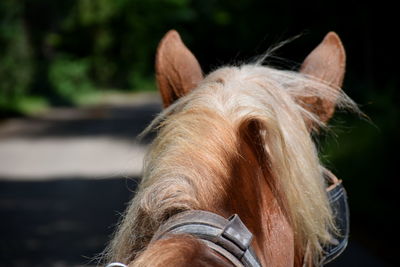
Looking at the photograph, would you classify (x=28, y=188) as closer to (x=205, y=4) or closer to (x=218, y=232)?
(x=218, y=232)

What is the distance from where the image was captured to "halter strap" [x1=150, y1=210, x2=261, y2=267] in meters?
1.17

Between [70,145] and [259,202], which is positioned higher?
[259,202]

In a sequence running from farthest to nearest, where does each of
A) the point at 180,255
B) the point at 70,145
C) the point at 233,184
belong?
the point at 70,145 → the point at 233,184 → the point at 180,255

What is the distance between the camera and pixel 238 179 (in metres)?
1.37

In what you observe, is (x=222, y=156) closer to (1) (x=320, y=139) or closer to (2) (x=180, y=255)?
(2) (x=180, y=255)

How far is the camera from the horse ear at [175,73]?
2047 millimetres

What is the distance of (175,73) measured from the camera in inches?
80.9

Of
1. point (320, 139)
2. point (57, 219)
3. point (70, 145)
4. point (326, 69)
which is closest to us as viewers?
point (326, 69)

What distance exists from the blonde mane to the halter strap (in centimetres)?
4

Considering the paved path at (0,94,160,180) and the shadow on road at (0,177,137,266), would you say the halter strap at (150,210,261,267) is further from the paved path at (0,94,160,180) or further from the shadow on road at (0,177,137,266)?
the paved path at (0,94,160,180)

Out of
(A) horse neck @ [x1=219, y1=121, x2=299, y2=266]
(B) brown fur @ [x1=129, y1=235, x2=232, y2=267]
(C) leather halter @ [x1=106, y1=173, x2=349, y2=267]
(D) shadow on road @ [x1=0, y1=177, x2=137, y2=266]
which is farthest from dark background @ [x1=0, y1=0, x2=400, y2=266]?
(B) brown fur @ [x1=129, y1=235, x2=232, y2=267]

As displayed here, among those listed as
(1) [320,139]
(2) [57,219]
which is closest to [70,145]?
(2) [57,219]

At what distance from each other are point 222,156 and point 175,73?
0.74 meters

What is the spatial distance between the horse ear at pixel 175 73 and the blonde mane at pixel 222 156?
11.7 inches
